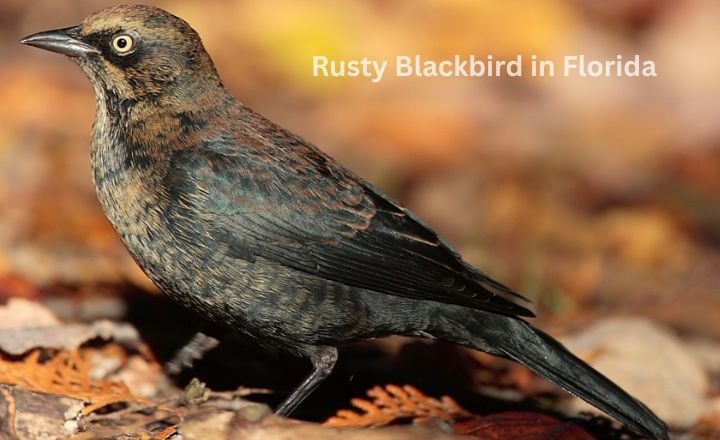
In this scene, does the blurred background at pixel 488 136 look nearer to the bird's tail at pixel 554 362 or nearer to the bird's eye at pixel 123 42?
the bird's tail at pixel 554 362

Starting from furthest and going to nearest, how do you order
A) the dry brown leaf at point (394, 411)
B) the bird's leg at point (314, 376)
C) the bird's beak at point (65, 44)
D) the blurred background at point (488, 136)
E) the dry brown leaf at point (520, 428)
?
the blurred background at point (488, 136)
the bird's beak at point (65, 44)
the bird's leg at point (314, 376)
the dry brown leaf at point (394, 411)
the dry brown leaf at point (520, 428)

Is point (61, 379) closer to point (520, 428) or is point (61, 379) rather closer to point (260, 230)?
point (260, 230)

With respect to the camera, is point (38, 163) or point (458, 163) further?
point (458, 163)

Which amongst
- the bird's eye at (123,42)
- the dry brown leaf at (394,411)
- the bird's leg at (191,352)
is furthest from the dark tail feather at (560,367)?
the bird's eye at (123,42)

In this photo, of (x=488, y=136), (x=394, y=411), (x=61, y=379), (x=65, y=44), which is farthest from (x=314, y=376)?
Answer: (x=488, y=136)

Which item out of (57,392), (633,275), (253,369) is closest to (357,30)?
(633,275)

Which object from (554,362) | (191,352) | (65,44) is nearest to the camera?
(554,362)

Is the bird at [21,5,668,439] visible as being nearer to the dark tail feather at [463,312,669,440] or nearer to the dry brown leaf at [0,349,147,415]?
the dark tail feather at [463,312,669,440]

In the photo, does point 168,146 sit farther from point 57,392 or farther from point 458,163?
Result: point 458,163
